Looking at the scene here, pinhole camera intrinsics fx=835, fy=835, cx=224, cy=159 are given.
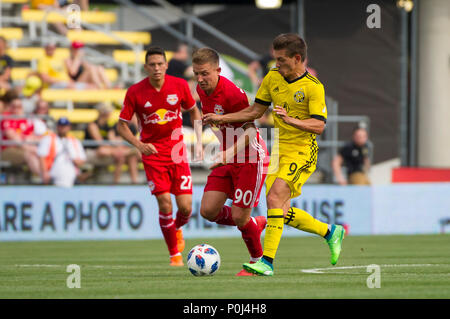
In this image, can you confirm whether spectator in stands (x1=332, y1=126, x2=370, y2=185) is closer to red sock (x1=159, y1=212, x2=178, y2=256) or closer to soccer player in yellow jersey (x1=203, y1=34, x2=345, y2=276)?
red sock (x1=159, y1=212, x2=178, y2=256)

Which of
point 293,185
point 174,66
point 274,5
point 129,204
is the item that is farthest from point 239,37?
point 293,185

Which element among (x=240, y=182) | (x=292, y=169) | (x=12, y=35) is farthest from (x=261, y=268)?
(x=12, y=35)

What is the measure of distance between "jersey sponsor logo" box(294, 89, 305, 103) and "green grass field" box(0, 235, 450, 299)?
5.31 ft

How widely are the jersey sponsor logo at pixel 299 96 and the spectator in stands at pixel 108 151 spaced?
9.33m

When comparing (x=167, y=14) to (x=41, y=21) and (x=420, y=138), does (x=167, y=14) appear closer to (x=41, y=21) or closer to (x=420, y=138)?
(x=41, y=21)

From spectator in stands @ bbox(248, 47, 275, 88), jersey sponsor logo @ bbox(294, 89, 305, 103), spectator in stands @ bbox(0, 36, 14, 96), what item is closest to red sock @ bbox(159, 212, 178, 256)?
jersey sponsor logo @ bbox(294, 89, 305, 103)

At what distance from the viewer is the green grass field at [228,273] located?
6398mm

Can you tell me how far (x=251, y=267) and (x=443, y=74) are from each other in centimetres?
1338

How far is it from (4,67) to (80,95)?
1732 millimetres

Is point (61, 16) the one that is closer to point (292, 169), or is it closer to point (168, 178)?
point (168, 178)

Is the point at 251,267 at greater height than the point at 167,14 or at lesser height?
lesser

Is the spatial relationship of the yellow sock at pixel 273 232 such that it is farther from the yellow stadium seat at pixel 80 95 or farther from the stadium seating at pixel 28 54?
the stadium seating at pixel 28 54

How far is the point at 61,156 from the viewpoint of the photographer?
52.6 ft

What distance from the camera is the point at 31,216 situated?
15.5 metres
